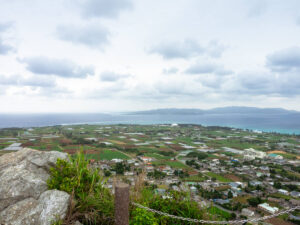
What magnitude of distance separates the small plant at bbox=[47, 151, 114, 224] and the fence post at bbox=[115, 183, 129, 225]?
876mm

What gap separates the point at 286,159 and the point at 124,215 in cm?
5959

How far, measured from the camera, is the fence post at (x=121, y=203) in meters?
2.88

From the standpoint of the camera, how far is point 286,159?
48312 mm

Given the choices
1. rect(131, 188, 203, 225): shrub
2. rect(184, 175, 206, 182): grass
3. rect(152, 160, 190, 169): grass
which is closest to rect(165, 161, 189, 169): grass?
rect(152, 160, 190, 169): grass

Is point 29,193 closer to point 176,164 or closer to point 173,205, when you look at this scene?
point 173,205

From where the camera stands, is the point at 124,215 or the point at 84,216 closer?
the point at 124,215

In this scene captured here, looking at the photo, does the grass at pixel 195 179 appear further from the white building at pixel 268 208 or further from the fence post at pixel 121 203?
the fence post at pixel 121 203

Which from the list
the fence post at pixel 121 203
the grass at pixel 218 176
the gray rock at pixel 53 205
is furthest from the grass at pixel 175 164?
the fence post at pixel 121 203

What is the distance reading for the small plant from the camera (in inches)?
148

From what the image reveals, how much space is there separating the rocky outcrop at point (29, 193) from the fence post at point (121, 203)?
1388 millimetres

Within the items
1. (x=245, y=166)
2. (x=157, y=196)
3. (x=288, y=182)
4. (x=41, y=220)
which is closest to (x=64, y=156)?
(x=41, y=220)

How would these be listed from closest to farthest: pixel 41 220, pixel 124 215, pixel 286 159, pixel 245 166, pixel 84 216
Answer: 1. pixel 124 215
2. pixel 41 220
3. pixel 84 216
4. pixel 245 166
5. pixel 286 159

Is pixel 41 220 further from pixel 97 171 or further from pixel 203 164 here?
pixel 203 164

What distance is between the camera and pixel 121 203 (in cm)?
291
